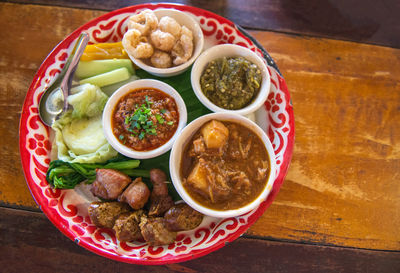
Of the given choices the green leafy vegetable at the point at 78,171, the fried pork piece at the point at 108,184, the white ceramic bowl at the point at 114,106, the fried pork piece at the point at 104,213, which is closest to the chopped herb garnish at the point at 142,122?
the white ceramic bowl at the point at 114,106

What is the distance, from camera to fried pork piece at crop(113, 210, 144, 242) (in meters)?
3.08

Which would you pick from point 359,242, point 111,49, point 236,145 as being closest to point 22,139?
point 111,49

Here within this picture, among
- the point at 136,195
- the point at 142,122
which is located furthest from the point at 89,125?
the point at 136,195

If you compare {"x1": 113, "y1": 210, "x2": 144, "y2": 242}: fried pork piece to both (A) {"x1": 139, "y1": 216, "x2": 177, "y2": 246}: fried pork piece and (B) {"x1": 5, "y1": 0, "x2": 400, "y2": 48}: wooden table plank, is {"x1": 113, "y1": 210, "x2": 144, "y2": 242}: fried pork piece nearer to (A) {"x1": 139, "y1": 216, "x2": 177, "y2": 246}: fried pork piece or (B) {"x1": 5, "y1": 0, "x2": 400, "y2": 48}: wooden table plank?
(A) {"x1": 139, "y1": 216, "x2": 177, "y2": 246}: fried pork piece

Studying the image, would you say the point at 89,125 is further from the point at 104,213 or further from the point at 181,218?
the point at 181,218

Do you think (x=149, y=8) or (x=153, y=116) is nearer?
(x=153, y=116)

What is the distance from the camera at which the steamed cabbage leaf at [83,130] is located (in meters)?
3.38

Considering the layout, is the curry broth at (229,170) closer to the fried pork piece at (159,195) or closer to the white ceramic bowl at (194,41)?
the fried pork piece at (159,195)

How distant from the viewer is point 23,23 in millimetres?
3932

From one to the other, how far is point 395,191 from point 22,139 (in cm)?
464

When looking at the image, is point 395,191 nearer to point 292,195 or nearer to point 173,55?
point 292,195

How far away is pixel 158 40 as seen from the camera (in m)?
3.27

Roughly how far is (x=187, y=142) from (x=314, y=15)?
106 inches

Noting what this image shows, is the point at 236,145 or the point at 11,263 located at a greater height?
the point at 236,145
